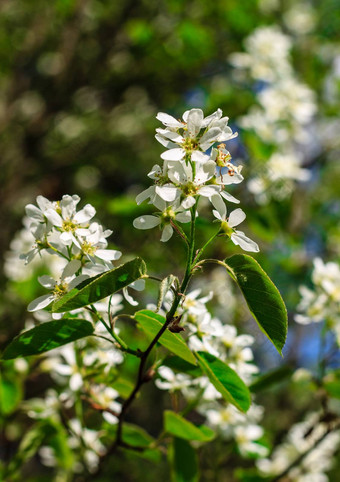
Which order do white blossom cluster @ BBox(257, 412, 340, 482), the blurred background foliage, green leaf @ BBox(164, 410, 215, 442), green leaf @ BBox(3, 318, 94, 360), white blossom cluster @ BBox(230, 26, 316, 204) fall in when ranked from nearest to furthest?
1. green leaf @ BBox(3, 318, 94, 360)
2. green leaf @ BBox(164, 410, 215, 442)
3. white blossom cluster @ BBox(257, 412, 340, 482)
4. white blossom cluster @ BBox(230, 26, 316, 204)
5. the blurred background foliage


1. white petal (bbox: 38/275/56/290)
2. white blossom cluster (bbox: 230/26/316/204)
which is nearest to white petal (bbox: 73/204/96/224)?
white petal (bbox: 38/275/56/290)

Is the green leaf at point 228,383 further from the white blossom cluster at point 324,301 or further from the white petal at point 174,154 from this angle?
the white blossom cluster at point 324,301

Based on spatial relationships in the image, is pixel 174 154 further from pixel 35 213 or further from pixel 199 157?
pixel 35 213

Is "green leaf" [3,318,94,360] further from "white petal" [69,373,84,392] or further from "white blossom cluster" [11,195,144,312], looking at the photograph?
"white petal" [69,373,84,392]

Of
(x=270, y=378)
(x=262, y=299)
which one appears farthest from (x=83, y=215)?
(x=270, y=378)

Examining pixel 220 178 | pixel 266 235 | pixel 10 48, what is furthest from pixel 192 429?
pixel 10 48

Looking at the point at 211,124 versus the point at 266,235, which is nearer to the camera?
the point at 211,124

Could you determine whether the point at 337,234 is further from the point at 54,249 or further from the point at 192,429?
the point at 54,249
